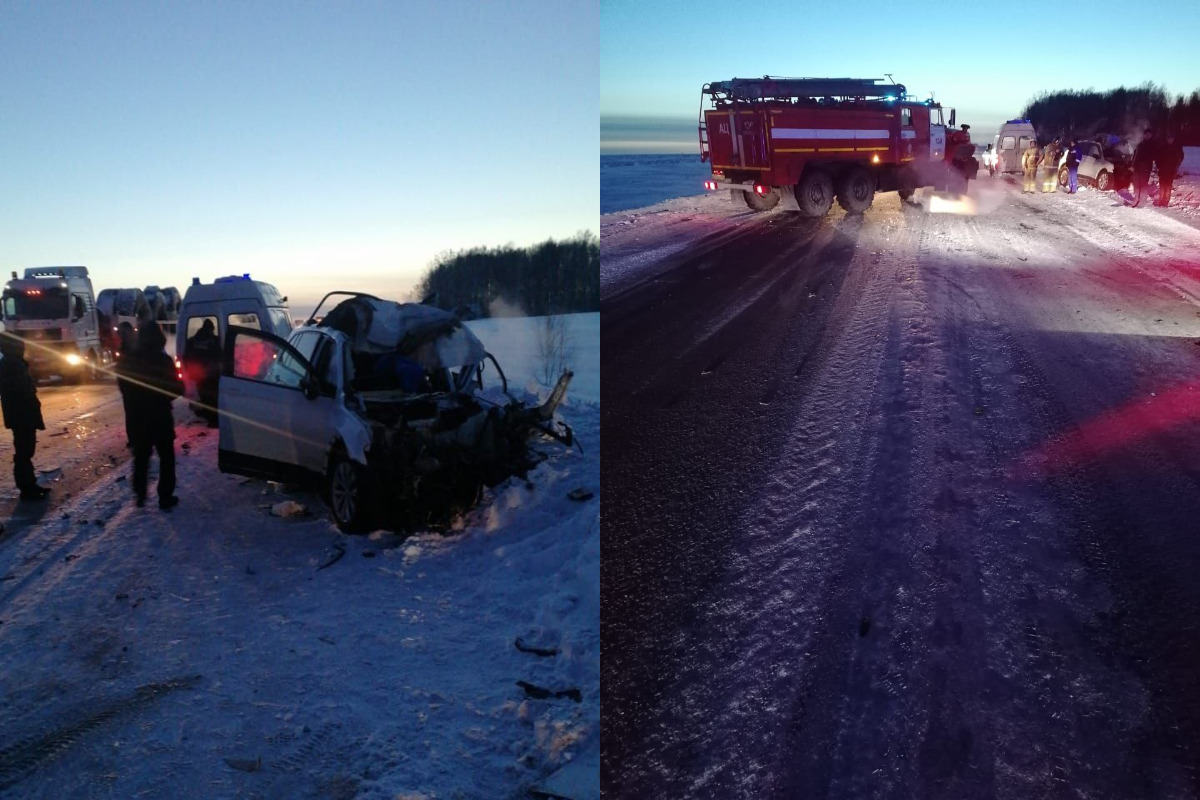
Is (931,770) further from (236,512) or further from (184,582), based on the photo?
(236,512)

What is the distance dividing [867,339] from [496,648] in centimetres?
536

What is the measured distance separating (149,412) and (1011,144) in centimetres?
3483

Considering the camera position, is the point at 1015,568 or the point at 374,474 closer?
the point at 1015,568

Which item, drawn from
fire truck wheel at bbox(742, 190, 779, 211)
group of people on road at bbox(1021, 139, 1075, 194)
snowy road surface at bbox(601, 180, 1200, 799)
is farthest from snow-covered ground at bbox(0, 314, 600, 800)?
group of people on road at bbox(1021, 139, 1075, 194)

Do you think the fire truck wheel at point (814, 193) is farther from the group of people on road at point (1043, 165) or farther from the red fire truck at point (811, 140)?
the group of people on road at point (1043, 165)

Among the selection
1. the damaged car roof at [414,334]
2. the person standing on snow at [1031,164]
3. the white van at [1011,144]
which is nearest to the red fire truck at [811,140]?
the person standing on snow at [1031,164]

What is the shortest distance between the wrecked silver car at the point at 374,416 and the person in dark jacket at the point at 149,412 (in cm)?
45

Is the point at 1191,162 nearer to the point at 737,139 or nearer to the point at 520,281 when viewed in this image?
the point at 737,139

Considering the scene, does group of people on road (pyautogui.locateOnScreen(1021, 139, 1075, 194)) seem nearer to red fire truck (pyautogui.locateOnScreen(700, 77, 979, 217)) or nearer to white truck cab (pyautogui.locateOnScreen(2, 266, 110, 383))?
red fire truck (pyautogui.locateOnScreen(700, 77, 979, 217))

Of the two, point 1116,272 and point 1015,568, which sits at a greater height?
point 1116,272

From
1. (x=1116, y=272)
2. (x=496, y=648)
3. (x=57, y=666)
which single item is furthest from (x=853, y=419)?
(x=1116, y=272)

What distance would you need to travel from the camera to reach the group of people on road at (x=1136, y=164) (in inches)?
838

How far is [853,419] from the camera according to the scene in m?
6.42

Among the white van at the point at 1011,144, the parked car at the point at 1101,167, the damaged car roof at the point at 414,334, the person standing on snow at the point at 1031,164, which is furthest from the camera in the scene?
the white van at the point at 1011,144
